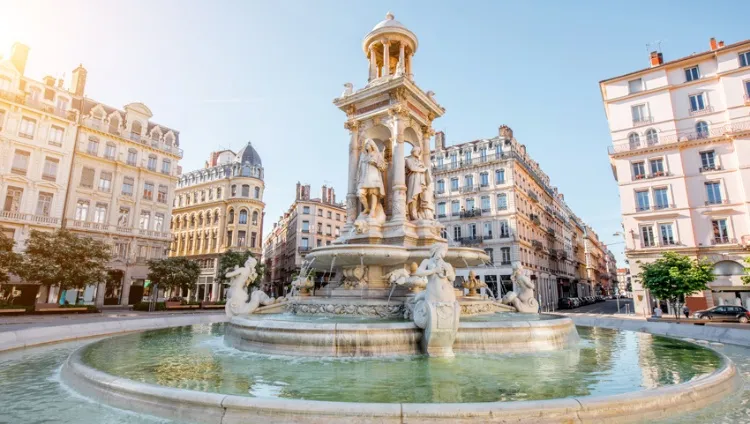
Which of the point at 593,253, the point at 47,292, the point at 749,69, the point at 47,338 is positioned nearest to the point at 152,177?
the point at 47,292

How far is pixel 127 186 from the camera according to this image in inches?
1690

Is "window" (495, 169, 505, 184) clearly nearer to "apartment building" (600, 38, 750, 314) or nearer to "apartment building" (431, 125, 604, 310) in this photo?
"apartment building" (431, 125, 604, 310)

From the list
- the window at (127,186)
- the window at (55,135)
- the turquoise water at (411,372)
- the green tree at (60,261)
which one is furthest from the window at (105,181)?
the turquoise water at (411,372)

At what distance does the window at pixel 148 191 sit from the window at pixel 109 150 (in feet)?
14.5

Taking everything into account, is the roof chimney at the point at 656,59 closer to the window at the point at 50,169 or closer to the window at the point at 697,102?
the window at the point at 697,102

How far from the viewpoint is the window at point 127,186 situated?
140 feet

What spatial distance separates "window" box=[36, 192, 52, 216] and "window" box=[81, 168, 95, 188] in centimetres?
340

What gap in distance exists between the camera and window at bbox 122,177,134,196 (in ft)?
140

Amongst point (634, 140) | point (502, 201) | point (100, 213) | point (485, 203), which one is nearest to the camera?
point (634, 140)

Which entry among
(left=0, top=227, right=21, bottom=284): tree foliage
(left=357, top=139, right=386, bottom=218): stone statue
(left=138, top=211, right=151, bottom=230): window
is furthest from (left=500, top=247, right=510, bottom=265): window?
(left=0, top=227, right=21, bottom=284): tree foliage

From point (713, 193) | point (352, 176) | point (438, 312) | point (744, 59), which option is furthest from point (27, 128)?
point (744, 59)

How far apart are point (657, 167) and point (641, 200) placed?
3.48 m

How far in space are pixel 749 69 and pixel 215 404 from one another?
48.5 meters

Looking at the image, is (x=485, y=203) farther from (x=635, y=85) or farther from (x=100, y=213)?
(x=100, y=213)
